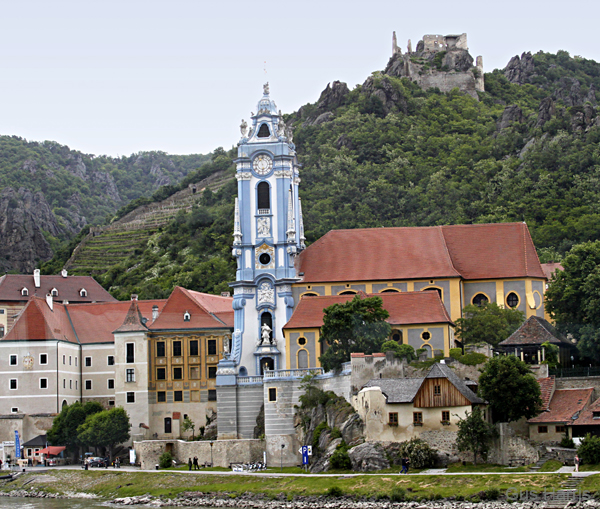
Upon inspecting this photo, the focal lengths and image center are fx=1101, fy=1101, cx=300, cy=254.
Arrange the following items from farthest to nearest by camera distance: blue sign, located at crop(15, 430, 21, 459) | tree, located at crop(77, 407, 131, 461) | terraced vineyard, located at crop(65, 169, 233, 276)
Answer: terraced vineyard, located at crop(65, 169, 233, 276)
blue sign, located at crop(15, 430, 21, 459)
tree, located at crop(77, 407, 131, 461)

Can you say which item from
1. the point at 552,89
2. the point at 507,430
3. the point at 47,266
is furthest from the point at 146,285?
the point at 552,89

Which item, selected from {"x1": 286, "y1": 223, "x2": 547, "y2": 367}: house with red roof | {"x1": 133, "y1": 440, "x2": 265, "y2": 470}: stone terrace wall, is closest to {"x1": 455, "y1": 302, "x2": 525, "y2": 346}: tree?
{"x1": 286, "y1": 223, "x2": 547, "y2": 367}: house with red roof

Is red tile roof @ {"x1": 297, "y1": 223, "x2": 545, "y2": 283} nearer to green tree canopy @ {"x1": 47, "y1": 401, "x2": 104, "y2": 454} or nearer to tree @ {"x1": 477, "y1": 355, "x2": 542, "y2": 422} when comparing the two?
tree @ {"x1": 477, "y1": 355, "x2": 542, "y2": 422}

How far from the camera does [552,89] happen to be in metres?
185

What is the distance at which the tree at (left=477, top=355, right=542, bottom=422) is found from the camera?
209ft

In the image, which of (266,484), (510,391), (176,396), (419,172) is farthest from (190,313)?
(419,172)

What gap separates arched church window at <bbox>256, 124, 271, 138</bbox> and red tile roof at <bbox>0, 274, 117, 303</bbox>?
31410 mm

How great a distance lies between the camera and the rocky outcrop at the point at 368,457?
6406cm

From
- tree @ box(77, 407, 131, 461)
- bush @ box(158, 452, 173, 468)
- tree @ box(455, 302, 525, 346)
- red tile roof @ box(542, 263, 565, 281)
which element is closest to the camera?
bush @ box(158, 452, 173, 468)

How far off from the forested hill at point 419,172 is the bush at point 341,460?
4822 cm

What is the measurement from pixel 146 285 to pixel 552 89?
87.4m

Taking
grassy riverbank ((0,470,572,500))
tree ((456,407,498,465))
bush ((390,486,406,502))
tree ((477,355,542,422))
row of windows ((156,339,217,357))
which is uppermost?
row of windows ((156,339,217,357))

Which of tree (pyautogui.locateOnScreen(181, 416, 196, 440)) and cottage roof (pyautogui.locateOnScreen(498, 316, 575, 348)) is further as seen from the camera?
tree (pyautogui.locateOnScreen(181, 416, 196, 440))

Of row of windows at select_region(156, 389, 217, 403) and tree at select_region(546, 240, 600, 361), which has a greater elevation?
tree at select_region(546, 240, 600, 361)
